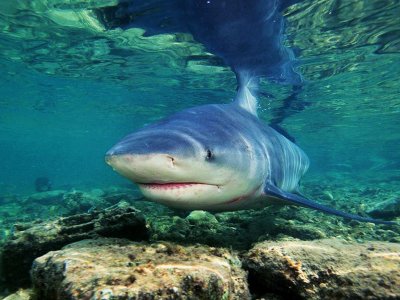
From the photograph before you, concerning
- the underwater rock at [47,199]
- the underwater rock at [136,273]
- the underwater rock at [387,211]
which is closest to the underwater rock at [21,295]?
the underwater rock at [136,273]

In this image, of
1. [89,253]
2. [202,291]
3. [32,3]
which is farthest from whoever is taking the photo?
[32,3]

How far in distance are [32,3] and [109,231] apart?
36.7 ft

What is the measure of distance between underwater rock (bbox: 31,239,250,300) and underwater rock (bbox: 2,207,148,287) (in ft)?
2.30

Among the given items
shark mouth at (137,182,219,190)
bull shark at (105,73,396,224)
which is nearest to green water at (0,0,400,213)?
bull shark at (105,73,396,224)

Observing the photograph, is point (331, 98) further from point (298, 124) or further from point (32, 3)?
point (32, 3)

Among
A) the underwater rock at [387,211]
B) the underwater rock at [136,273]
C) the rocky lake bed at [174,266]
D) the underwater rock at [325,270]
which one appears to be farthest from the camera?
the underwater rock at [387,211]

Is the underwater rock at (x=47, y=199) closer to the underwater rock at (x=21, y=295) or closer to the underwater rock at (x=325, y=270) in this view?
the underwater rock at (x=21, y=295)

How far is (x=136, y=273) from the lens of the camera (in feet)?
6.77

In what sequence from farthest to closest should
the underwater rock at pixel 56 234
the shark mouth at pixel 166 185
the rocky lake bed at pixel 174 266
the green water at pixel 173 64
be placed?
1. the green water at pixel 173 64
2. the underwater rock at pixel 56 234
3. the shark mouth at pixel 166 185
4. the rocky lake bed at pixel 174 266

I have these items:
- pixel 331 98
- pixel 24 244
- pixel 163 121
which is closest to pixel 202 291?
pixel 163 121

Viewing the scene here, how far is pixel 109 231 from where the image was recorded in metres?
3.48

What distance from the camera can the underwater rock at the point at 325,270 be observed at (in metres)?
2.31

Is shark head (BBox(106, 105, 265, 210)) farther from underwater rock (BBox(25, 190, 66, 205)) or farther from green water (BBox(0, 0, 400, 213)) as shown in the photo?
underwater rock (BBox(25, 190, 66, 205))

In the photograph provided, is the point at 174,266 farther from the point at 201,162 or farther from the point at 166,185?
the point at 201,162
